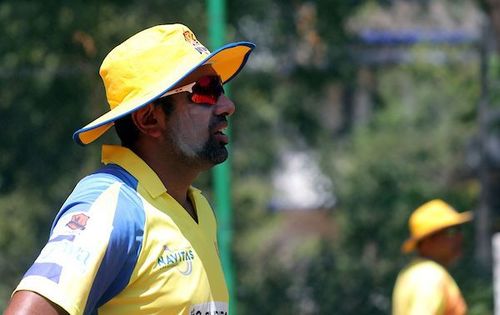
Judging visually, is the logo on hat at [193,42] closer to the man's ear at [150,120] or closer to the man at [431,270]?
the man's ear at [150,120]

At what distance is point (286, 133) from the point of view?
1206 centimetres

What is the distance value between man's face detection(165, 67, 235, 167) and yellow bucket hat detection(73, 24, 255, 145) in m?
0.08

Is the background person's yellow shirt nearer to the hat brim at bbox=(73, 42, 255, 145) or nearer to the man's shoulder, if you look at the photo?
the man's shoulder

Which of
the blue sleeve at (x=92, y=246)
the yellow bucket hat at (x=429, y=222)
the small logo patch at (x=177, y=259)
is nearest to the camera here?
the blue sleeve at (x=92, y=246)

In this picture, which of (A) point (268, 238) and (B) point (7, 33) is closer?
(B) point (7, 33)

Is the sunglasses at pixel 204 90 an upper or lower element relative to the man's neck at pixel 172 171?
upper

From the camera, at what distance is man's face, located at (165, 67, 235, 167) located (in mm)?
2738

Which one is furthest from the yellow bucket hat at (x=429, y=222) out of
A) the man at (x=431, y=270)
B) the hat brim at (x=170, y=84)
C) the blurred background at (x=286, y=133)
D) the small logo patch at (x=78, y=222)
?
the small logo patch at (x=78, y=222)

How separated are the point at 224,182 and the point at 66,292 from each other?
5.32m

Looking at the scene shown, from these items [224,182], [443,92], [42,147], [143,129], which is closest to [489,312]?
[224,182]

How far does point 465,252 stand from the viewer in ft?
34.2

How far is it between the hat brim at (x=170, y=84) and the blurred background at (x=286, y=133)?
6.84 m

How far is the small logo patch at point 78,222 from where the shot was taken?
239cm

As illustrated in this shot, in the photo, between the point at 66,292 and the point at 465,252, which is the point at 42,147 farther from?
the point at 66,292
